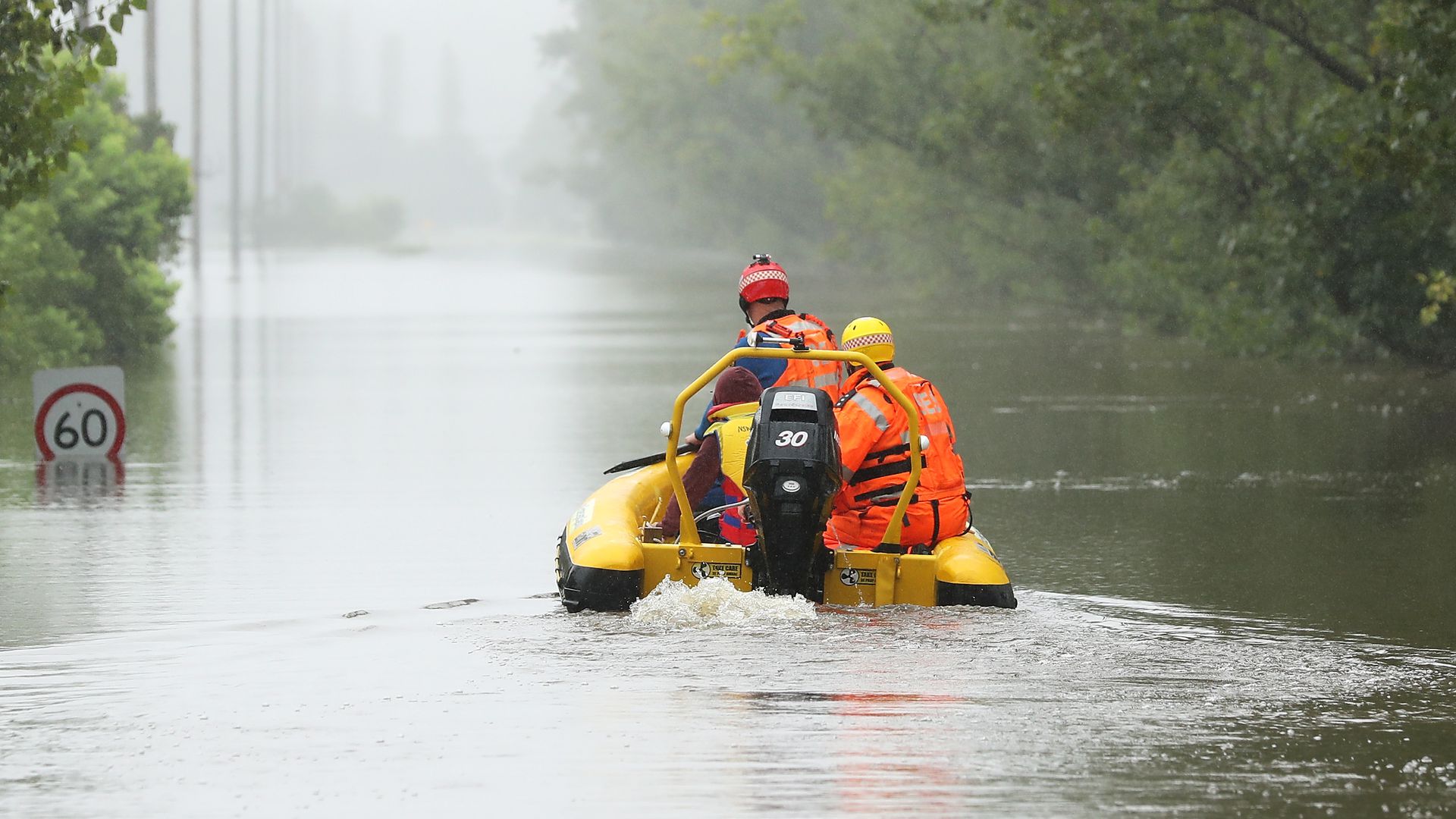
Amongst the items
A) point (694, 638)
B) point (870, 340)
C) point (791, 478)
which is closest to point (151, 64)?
point (870, 340)

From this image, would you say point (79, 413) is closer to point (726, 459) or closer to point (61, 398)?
point (61, 398)

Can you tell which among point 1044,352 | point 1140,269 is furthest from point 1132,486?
point 1140,269

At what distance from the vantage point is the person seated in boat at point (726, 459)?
10.3m

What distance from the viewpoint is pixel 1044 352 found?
30.3 meters

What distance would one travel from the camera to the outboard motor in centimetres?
930

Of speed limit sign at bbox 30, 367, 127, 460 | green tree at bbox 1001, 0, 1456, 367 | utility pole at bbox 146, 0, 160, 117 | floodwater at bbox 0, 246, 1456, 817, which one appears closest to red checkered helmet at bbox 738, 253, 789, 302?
floodwater at bbox 0, 246, 1456, 817

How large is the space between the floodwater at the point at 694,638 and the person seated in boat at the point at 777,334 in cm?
136

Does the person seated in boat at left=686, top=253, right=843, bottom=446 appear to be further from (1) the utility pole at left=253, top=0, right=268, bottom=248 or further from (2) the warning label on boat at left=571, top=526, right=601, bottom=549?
(1) the utility pole at left=253, top=0, right=268, bottom=248

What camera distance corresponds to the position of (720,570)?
9.66 metres

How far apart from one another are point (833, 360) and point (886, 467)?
52 cm

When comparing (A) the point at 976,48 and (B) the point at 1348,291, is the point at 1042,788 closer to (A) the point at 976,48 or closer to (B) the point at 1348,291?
(B) the point at 1348,291

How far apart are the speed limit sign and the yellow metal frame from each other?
8.06 meters

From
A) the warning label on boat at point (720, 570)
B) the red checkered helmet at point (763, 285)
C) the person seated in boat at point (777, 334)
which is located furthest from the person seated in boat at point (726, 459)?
the red checkered helmet at point (763, 285)

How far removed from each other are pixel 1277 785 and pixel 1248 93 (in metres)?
21.6
